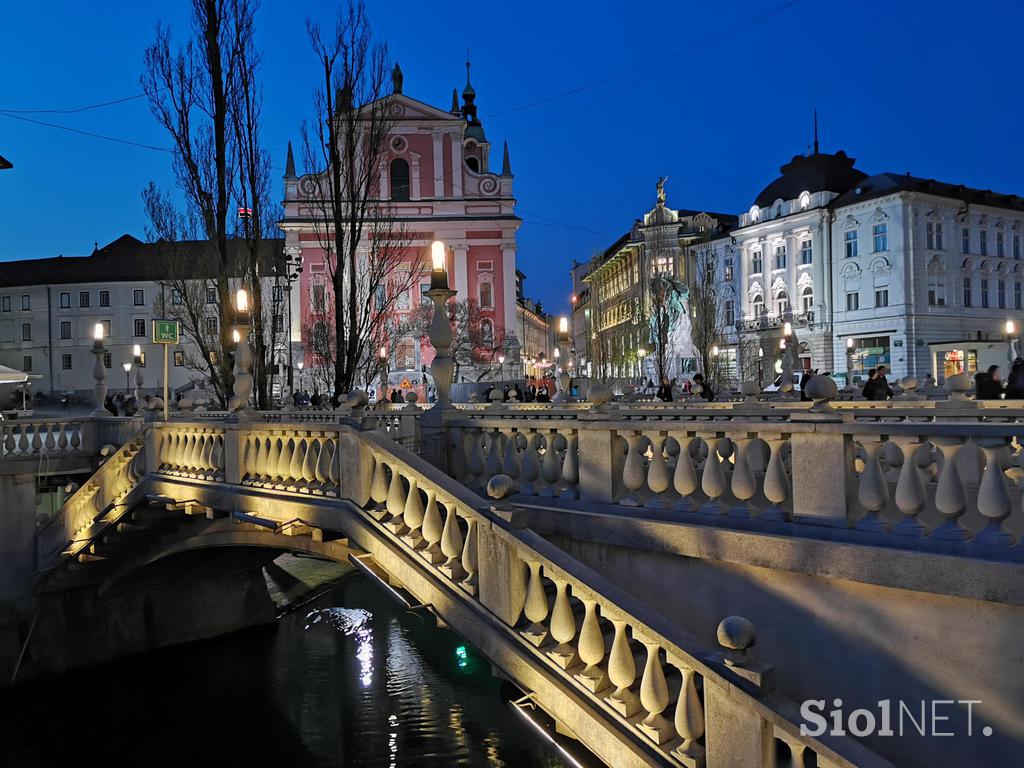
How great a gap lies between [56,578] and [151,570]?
1755mm

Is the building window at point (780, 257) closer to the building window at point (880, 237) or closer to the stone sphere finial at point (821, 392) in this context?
the building window at point (880, 237)

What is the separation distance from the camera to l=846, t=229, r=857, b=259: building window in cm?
5421

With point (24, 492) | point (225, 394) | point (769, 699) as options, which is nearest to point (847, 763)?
point (769, 699)

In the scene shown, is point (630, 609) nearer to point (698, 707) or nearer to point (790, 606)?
point (698, 707)

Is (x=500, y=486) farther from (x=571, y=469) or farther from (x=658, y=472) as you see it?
(x=571, y=469)

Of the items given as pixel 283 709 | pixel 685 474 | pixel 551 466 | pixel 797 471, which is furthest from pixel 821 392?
pixel 283 709

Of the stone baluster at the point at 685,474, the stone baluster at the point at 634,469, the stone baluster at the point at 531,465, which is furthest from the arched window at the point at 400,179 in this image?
the stone baluster at the point at 685,474

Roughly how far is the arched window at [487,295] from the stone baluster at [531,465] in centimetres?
5001

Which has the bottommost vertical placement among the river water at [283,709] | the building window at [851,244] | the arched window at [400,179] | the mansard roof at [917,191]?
the river water at [283,709]

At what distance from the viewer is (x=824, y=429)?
606cm

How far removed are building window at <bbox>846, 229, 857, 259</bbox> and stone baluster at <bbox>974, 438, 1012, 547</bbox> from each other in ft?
175

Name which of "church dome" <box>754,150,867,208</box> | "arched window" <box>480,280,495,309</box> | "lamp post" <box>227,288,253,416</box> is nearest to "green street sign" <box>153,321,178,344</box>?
"lamp post" <box>227,288,253,416</box>

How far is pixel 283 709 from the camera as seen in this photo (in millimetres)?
14297

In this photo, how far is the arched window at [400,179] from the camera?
57.0 meters
